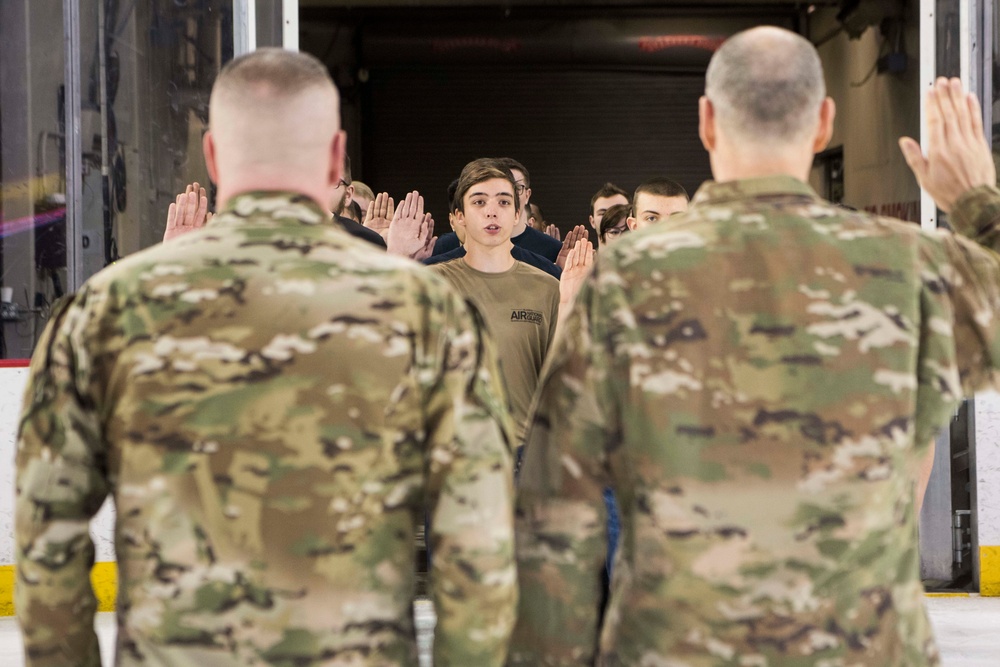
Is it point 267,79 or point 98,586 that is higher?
point 267,79

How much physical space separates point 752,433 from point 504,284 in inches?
97.9

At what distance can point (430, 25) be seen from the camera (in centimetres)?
1192

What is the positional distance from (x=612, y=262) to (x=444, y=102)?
11.3m

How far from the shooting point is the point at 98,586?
4.92 metres

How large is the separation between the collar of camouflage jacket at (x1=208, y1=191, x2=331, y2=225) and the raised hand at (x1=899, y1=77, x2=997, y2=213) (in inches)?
36.0

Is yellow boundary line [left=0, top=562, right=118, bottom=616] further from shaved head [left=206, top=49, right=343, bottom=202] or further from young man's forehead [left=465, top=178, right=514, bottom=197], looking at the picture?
shaved head [left=206, top=49, right=343, bottom=202]

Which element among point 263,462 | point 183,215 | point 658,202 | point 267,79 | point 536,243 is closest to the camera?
point 263,462

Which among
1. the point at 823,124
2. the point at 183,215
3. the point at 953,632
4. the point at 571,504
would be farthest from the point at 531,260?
the point at 571,504

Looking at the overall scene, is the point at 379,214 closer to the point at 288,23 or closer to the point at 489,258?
the point at 288,23

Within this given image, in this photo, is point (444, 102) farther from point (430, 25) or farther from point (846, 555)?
point (846, 555)

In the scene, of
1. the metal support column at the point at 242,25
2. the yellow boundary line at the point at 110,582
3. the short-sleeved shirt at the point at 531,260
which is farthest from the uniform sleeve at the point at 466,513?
the metal support column at the point at 242,25

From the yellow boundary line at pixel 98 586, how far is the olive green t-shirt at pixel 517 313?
6.68 feet

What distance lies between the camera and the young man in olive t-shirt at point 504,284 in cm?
384

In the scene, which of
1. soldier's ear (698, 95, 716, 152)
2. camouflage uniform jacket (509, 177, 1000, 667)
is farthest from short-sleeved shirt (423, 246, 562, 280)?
camouflage uniform jacket (509, 177, 1000, 667)
